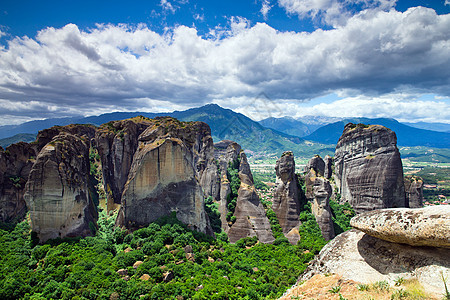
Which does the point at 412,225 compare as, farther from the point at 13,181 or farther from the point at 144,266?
the point at 13,181

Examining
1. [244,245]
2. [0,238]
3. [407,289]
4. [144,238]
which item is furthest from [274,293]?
[0,238]

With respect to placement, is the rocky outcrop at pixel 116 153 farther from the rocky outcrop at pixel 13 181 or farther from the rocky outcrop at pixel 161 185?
the rocky outcrop at pixel 13 181

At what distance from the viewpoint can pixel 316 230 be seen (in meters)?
41.8

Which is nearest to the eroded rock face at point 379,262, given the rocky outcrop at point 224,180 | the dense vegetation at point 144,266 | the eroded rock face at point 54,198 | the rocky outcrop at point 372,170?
Answer: the dense vegetation at point 144,266

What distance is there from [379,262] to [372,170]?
126 feet

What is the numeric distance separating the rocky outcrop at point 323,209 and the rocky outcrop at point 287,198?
4.24 metres

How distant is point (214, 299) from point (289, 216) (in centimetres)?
2685

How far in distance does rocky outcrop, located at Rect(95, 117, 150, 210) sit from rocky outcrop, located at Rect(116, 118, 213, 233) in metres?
9.68

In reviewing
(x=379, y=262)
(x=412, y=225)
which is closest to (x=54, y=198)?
(x=379, y=262)

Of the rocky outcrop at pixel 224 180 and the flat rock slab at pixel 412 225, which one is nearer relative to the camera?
the flat rock slab at pixel 412 225

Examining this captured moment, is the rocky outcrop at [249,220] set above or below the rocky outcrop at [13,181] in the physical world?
below

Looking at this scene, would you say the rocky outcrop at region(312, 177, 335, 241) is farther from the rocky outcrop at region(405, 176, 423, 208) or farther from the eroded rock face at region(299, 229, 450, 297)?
the eroded rock face at region(299, 229, 450, 297)

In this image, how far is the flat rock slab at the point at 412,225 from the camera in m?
8.47

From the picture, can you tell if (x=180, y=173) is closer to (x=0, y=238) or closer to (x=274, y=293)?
(x=274, y=293)
